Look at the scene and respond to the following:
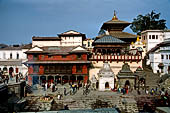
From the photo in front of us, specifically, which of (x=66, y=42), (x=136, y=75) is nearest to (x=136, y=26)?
(x=66, y=42)

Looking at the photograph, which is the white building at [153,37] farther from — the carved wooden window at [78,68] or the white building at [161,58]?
the carved wooden window at [78,68]

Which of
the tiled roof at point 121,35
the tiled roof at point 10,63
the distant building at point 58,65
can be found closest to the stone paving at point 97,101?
the distant building at point 58,65

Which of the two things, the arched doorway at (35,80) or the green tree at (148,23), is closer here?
the arched doorway at (35,80)

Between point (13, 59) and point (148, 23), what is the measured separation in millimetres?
49339

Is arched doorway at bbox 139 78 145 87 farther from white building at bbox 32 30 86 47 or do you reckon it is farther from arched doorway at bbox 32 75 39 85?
arched doorway at bbox 32 75 39 85

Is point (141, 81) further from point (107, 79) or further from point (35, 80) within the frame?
point (35, 80)

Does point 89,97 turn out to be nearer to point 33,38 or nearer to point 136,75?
point 136,75

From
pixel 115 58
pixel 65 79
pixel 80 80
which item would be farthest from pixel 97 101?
pixel 115 58

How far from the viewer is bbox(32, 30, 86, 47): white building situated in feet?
138

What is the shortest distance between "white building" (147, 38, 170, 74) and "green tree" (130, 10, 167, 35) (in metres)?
25.3

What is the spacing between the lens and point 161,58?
39.8 metres

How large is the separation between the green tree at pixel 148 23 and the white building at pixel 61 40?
32.5 meters

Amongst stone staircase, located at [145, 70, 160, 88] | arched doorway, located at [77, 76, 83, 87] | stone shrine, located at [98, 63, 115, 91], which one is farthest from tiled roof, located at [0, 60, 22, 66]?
stone staircase, located at [145, 70, 160, 88]

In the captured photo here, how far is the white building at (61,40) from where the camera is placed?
4209 cm
